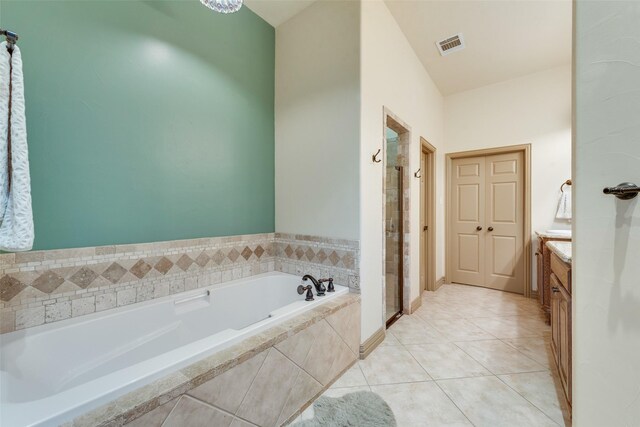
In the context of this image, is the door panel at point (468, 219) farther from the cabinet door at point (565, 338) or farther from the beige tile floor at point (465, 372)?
the cabinet door at point (565, 338)

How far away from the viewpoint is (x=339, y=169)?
2.08 metres

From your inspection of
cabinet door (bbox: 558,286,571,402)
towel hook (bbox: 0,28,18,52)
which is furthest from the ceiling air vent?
towel hook (bbox: 0,28,18,52)

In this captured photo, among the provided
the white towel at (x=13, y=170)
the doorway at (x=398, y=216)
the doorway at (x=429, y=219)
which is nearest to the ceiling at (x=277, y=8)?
the doorway at (x=398, y=216)

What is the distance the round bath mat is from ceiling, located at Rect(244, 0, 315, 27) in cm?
308

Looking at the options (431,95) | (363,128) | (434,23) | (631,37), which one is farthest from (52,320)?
(431,95)

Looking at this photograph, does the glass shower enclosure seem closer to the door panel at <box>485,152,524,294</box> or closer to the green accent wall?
the green accent wall

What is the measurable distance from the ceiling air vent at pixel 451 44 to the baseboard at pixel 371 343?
301 centimetres

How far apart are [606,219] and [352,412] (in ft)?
4.74

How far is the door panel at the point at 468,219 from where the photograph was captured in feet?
12.6

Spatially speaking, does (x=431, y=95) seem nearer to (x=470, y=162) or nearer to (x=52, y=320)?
(x=470, y=162)

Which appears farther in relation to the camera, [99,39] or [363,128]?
[363,128]

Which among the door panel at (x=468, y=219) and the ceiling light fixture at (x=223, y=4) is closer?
the ceiling light fixture at (x=223, y=4)

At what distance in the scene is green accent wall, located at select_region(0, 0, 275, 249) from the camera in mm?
1367

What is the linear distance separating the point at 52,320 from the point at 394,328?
98.1 inches
